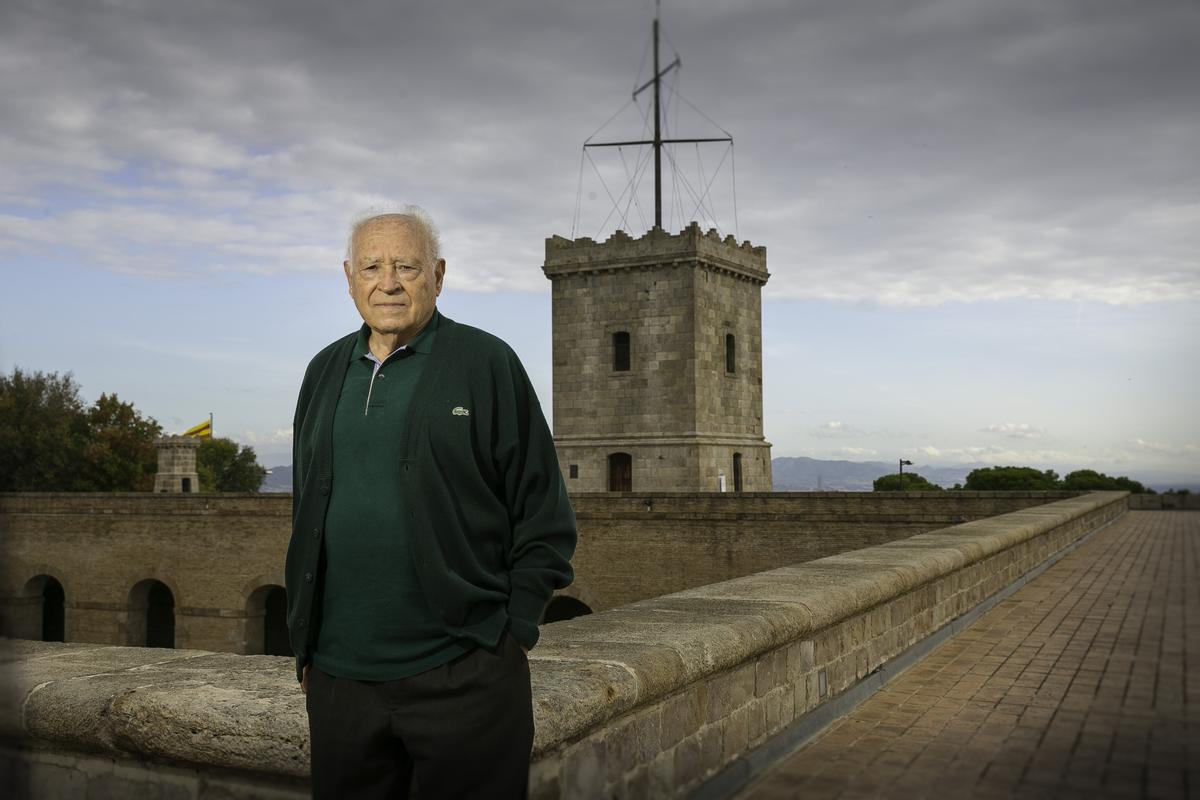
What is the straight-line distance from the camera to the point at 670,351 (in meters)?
30.9

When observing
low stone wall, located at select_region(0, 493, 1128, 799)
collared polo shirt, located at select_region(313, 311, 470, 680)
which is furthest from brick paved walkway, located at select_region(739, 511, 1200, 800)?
collared polo shirt, located at select_region(313, 311, 470, 680)

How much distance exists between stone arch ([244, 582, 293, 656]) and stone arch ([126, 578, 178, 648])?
232 cm

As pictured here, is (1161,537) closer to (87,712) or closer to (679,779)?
(679,779)

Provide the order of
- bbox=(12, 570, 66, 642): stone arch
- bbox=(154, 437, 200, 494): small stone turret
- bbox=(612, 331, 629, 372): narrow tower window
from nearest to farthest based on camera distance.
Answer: bbox=(12, 570, 66, 642): stone arch, bbox=(612, 331, 629, 372): narrow tower window, bbox=(154, 437, 200, 494): small stone turret

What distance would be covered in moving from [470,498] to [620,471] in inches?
1141

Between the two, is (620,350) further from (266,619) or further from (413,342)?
(413,342)

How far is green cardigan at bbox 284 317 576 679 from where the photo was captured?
2.42m

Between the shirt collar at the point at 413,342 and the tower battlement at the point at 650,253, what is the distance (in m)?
28.4

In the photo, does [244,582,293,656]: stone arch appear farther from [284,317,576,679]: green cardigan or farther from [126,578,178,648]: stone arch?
[284,317,576,679]: green cardigan

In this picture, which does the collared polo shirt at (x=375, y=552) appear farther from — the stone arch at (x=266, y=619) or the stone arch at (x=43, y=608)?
the stone arch at (x=43, y=608)

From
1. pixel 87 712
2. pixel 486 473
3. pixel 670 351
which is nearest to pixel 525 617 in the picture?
pixel 486 473

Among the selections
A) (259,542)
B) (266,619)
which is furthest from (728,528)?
(266,619)

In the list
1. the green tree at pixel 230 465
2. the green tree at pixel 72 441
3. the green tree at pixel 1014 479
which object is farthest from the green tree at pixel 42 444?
the green tree at pixel 1014 479

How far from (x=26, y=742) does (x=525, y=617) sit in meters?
1.60
